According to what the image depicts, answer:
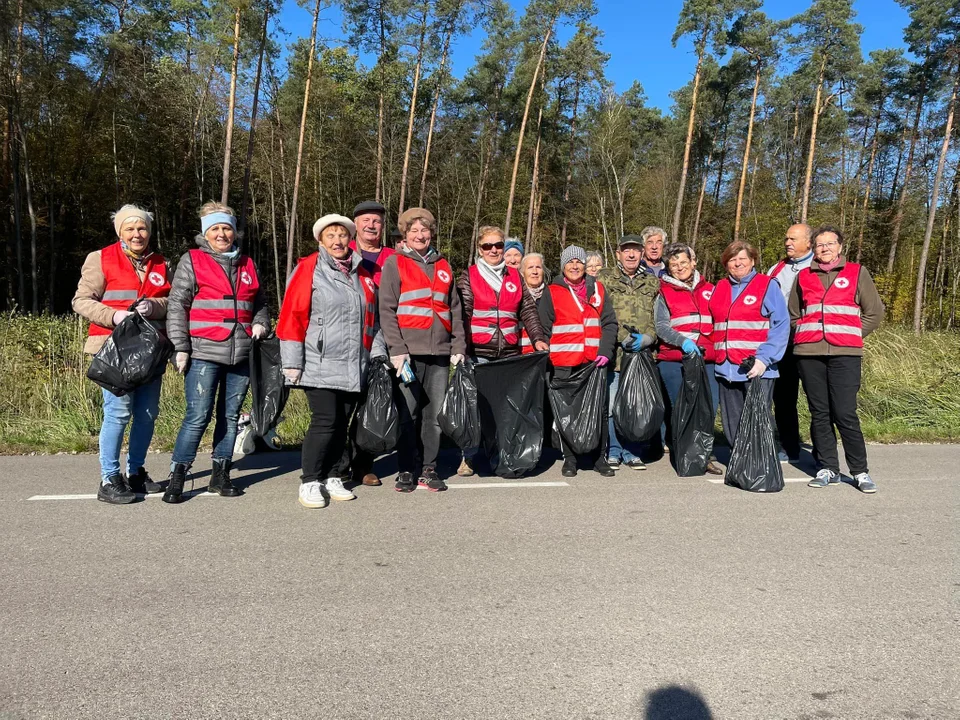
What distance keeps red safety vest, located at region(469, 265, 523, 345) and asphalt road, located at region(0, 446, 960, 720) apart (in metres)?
1.39

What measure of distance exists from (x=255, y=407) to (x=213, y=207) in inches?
57.6

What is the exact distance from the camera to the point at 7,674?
2488 millimetres

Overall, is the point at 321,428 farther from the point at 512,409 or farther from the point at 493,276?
the point at 493,276

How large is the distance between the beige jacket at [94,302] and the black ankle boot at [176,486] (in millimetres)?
954

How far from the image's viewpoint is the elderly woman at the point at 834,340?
17.1 ft

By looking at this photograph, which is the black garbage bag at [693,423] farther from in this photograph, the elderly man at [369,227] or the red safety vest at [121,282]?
the red safety vest at [121,282]

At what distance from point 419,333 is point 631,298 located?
2.06m

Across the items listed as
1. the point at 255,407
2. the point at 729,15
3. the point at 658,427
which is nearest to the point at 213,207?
the point at 255,407

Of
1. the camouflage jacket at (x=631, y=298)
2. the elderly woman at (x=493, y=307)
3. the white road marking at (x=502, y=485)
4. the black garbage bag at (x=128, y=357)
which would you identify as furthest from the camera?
the camouflage jacket at (x=631, y=298)

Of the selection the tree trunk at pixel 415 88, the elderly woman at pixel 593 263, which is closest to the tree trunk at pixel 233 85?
the tree trunk at pixel 415 88

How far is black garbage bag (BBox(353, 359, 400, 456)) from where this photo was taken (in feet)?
15.4

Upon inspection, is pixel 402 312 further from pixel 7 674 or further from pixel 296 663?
pixel 7 674

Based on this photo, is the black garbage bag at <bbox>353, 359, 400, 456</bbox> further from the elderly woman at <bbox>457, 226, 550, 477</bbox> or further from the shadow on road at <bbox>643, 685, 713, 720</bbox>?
the shadow on road at <bbox>643, 685, 713, 720</bbox>

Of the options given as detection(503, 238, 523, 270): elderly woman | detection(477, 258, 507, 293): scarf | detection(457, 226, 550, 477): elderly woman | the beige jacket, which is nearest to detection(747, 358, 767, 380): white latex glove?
detection(457, 226, 550, 477): elderly woman
